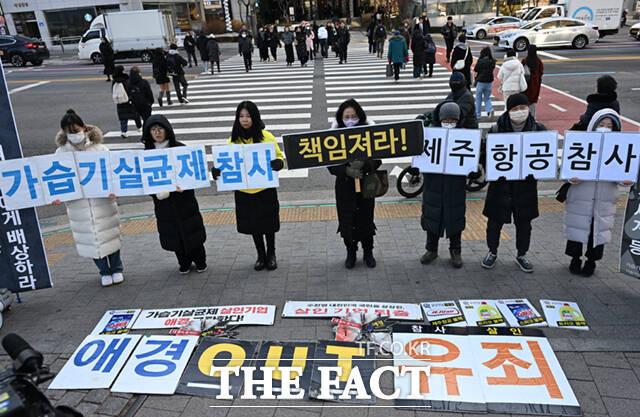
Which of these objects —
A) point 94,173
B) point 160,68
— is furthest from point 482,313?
point 160,68

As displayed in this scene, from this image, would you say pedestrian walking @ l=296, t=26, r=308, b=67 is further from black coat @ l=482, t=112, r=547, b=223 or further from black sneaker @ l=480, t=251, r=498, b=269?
black sneaker @ l=480, t=251, r=498, b=269

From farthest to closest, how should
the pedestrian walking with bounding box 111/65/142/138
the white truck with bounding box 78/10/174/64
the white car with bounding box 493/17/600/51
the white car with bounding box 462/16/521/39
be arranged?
the white car with bounding box 462/16/521/39 → the white truck with bounding box 78/10/174/64 → the white car with bounding box 493/17/600/51 → the pedestrian walking with bounding box 111/65/142/138

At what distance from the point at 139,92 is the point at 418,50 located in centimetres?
1083

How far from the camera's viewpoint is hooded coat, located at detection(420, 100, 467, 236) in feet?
17.1

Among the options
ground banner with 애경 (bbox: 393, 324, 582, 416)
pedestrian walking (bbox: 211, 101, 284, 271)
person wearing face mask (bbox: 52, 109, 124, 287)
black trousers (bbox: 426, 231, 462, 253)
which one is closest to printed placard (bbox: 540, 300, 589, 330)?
ground banner with 애경 (bbox: 393, 324, 582, 416)

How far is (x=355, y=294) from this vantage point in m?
5.05

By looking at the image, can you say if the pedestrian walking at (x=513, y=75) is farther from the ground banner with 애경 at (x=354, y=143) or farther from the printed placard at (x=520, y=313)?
the printed placard at (x=520, y=313)

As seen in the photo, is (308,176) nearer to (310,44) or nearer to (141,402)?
(141,402)

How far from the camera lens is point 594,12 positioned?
28234mm

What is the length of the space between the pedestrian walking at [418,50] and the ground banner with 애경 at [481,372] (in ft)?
48.4

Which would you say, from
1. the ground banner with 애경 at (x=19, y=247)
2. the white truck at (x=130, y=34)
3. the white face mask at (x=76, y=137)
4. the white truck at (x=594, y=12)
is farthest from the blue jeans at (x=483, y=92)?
the white truck at (x=130, y=34)

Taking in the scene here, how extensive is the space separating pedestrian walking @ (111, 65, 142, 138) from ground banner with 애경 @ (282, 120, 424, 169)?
8.76 meters

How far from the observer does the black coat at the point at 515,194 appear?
198 inches

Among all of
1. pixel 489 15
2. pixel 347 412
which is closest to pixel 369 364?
pixel 347 412
